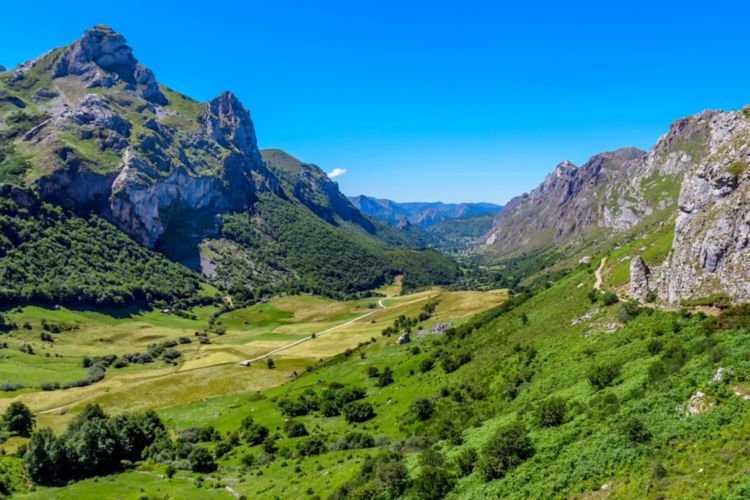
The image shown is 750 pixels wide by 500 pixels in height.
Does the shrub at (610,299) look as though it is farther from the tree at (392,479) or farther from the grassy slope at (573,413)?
the tree at (392,479)

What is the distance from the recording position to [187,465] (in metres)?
74.2

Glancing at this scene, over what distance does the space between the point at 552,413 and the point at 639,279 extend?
125 feet

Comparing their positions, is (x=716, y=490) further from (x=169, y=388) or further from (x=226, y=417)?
(x=169, y=388)

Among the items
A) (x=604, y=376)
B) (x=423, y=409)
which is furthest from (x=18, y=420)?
(x=604, y=376)

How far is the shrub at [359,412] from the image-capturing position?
84.8 metres

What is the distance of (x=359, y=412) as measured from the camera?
8538 centimetres

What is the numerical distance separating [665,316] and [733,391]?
85.2ft

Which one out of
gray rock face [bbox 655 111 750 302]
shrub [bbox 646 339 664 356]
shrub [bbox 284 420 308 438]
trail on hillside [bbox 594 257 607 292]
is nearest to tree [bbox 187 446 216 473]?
shrub [bbox 284 420 308 438]

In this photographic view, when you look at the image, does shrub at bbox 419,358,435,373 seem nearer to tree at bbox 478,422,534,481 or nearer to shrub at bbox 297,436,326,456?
shrub at bbox 297,436,326,456

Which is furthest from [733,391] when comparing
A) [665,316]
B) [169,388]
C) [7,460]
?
[169,388]

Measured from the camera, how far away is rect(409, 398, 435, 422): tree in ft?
235

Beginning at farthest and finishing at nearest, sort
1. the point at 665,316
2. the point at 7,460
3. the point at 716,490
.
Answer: the point at 7,460
the point at 665,316
the point at 716,490

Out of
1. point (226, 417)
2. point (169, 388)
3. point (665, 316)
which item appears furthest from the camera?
point (169, 388)

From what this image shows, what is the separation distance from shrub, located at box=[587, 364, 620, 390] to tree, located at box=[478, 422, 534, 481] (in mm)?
12038
